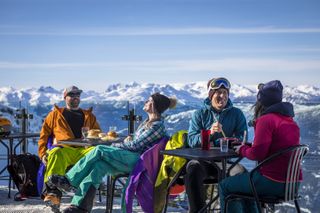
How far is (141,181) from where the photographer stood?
3.99 meters

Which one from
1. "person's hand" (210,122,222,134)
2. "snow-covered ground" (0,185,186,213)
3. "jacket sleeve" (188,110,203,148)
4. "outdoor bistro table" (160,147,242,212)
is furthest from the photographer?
"snow-covered ground" (0,185,186,213)

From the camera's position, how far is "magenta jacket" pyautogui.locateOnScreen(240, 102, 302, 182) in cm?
309

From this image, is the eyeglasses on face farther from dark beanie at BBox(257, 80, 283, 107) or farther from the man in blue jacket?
dark beanie at BBox(257, 80, 283, 107)

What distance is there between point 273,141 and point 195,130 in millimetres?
978

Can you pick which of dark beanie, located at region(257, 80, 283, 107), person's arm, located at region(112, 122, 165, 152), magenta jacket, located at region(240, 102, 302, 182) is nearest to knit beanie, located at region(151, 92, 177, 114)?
person's arm, located at region(112, 122, 165, 152)

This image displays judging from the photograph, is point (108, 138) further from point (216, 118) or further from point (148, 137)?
point (216, 118)

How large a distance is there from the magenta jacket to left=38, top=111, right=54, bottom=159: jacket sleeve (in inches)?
99.0

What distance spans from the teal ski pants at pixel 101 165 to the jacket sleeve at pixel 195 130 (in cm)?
46

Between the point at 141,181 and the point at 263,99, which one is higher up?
the point at 263,99

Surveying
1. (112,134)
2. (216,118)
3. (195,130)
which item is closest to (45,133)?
(112,134)

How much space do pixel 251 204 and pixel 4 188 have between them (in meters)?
3.88

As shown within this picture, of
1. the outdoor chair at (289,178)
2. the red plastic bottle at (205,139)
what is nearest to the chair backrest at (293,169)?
the outdoor chair at (289,178)

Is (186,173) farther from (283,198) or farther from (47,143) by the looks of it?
(47,143)

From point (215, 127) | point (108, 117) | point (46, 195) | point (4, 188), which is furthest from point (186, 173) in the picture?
point (108, 117)
